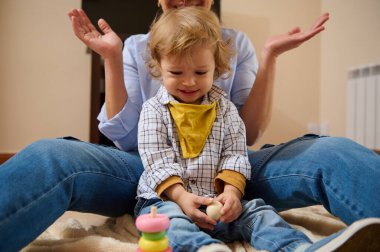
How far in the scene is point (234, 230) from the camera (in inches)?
30.7

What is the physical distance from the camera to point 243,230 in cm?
76

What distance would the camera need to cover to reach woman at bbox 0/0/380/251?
2.09ft

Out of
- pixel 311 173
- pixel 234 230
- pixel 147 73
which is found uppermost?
pixel 147 73

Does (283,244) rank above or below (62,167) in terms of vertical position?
below

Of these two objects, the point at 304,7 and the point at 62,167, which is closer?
the point at 62,167

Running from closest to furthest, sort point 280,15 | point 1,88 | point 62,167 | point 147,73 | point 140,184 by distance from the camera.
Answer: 1. point 62,167
2. point 140,184
3. point 147,73
4. point 1,88
5. point 280,15

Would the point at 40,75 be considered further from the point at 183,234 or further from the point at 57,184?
the point at 183,234

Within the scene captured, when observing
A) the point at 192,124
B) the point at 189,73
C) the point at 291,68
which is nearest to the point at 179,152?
the point at 192,124

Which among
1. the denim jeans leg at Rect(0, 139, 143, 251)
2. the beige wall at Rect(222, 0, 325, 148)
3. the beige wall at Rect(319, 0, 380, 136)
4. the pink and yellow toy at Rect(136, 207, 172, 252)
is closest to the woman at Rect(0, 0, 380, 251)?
the denim jeans leg at Rect(0, 139, 143, 251)

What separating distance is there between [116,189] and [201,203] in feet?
0.70

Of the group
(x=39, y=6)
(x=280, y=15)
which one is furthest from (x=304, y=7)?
(x=39, y=6)

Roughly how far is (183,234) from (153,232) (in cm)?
14

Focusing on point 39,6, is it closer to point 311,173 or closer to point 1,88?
point 1,88

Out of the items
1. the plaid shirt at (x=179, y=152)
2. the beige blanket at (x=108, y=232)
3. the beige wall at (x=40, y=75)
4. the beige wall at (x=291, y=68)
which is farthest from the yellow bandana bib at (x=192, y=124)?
the beige wall at (x=291, y=68)
